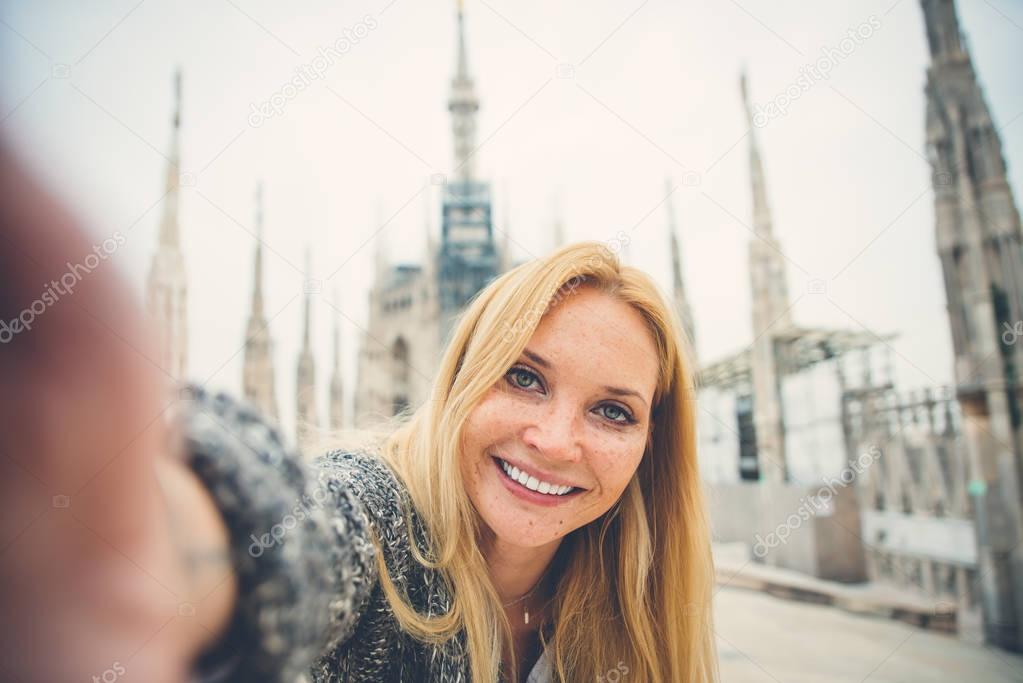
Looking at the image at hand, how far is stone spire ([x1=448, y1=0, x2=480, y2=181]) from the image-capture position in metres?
27.0

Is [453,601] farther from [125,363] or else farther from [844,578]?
[844,578]

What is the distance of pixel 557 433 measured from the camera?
3.95ft

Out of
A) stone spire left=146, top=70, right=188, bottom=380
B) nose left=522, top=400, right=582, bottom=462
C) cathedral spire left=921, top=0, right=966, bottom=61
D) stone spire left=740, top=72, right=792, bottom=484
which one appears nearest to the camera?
nose left=522, top=400, right=582, bottom=462

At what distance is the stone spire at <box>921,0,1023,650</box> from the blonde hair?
5989 mm

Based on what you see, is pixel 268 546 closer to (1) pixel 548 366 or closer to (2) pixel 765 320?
(1) pixel 548 366

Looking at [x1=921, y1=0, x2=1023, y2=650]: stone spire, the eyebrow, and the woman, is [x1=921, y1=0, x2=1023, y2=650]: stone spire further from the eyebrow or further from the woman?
the eyebrow

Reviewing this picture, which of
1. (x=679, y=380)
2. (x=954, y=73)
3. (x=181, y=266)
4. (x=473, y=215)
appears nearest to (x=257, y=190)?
(x=181, y=266)

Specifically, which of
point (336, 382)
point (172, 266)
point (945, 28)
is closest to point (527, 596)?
point (945, 28)

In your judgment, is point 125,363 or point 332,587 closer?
point 125,363

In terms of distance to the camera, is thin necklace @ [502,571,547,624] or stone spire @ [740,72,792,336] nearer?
thin necklace @ [502,571,547,624]

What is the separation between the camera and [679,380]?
4.86 feet

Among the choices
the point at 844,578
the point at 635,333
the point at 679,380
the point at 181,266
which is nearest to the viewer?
the point at 635,333

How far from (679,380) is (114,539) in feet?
4.26

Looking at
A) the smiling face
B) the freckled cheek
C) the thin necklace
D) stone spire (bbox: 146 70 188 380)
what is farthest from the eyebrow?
stone spire (bbox: 146 70 188 380)
